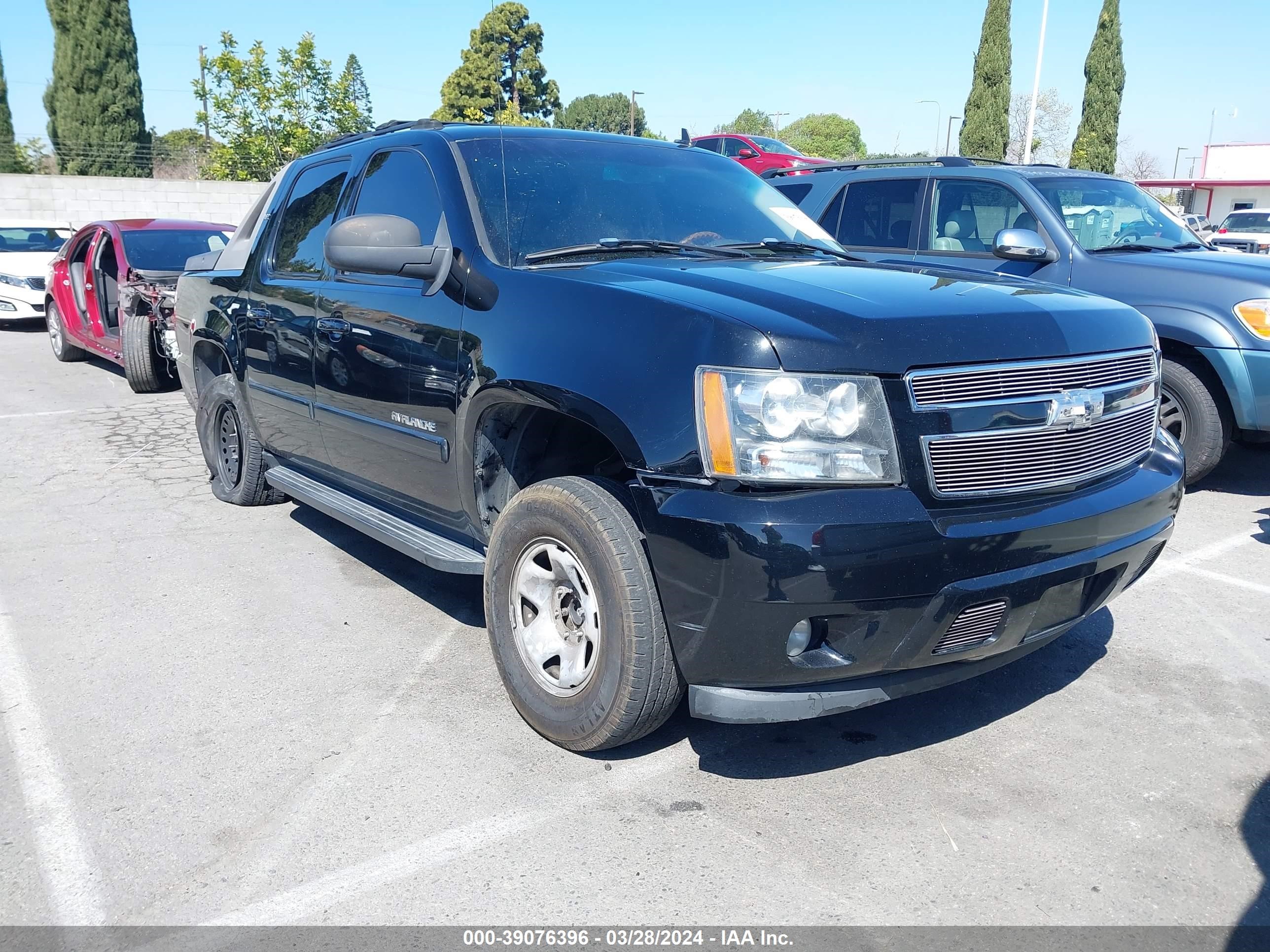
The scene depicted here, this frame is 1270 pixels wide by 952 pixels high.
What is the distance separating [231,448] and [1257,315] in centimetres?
584

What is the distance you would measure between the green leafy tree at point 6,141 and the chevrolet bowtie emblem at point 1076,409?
114 ft

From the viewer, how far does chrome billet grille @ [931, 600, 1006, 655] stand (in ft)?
8.88

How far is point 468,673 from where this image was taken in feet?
12.6

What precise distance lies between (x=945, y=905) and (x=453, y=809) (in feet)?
4.36

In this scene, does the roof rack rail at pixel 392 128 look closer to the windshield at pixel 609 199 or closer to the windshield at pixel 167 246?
the windshield at pixel 609 199

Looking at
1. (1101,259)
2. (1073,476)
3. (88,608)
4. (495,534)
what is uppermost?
(1101,259)

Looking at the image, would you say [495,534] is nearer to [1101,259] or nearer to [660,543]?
[660,543]

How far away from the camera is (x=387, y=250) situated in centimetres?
353

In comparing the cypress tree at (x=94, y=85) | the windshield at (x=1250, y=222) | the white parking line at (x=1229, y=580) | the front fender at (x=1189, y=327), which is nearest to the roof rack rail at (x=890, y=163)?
the front fender at (x=1189, y=327)

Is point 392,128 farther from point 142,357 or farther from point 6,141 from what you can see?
point 6,141

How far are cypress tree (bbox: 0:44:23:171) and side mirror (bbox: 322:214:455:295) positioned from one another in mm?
33042

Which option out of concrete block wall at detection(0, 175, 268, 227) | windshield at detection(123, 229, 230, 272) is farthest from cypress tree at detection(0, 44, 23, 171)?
windshield at detection(123, 229, 230, 272)

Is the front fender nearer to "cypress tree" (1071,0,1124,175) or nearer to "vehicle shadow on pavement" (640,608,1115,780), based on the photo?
"vehicle shadow on pavement" (640,608,1115,780)

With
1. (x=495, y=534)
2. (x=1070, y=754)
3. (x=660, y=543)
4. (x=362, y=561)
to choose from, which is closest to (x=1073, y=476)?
(x=1070, y=754)
